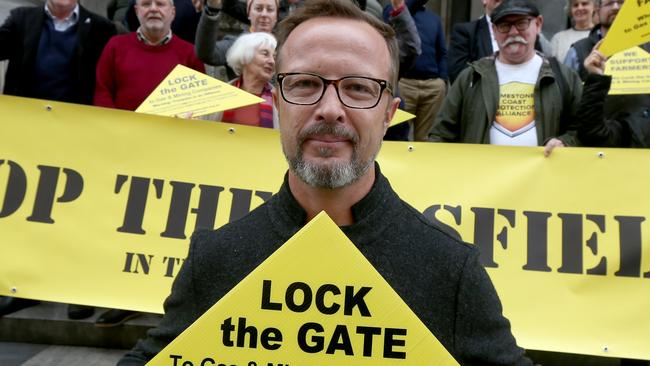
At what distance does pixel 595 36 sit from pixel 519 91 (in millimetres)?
1262

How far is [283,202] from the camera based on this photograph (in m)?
1.88

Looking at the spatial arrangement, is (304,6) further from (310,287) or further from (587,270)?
(587,270)

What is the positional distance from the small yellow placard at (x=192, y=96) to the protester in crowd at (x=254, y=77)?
0.98 feet

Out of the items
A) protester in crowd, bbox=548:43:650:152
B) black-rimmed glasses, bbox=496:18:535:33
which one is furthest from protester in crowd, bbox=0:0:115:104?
protester in crowd, bbox=548:43:650:152

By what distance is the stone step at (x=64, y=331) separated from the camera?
4898 millimetres

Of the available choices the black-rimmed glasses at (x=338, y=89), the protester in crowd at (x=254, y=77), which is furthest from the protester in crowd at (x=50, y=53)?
the black-rimmed glasses at (x=338, y=89)

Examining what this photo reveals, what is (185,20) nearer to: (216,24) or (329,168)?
(216,24)

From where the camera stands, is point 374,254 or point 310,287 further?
point 374,254

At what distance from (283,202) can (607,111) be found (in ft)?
11.4

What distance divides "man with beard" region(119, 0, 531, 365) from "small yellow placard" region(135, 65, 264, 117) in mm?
2616

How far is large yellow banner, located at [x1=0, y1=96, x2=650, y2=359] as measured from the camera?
4.27 metres

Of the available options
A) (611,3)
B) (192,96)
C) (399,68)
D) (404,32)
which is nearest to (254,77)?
(192,96)

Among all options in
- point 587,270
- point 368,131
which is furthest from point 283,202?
point 587,270

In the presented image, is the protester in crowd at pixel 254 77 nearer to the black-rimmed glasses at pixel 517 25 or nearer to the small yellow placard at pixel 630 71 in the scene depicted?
the black-rimmed glasses at pixel 517 25
